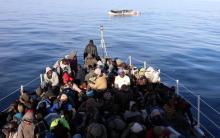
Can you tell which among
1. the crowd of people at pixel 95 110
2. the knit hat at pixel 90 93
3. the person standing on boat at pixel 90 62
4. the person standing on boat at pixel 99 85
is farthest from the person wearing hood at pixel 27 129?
the person standing on boat at pixel 90 62

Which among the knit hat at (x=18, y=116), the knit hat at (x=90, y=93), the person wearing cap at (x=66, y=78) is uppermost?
the person wearing cap at (x=66, y=78)

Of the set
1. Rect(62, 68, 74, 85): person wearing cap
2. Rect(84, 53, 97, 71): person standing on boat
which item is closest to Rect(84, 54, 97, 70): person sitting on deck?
Rect(84, 53, 97, 71): person standing on boat

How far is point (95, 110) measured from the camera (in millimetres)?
11078

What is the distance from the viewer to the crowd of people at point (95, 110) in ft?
32.7

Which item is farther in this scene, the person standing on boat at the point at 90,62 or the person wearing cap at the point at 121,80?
the person standing on boat at the point at 90,62

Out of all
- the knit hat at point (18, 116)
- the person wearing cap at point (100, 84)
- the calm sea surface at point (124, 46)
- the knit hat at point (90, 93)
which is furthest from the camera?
the calm sea surface at point (124, 46)

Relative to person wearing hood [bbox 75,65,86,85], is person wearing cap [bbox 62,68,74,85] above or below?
above

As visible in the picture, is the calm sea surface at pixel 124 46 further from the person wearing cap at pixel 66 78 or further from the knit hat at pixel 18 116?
the knit hat at pixel 18 116

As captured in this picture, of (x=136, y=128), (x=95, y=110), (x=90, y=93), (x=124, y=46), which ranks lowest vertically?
(x=124, y=46)

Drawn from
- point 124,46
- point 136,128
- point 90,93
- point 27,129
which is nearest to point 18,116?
point 27,129

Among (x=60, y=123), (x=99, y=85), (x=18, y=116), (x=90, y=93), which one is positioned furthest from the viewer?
(x=99, y=85)

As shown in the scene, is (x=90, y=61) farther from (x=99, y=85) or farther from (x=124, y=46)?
(x=124, y=46)

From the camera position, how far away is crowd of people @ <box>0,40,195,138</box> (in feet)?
32.7

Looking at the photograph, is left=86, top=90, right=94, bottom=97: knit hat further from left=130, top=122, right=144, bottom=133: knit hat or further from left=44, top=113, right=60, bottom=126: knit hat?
left=130, top=122, right=144, bottom=133: knit hat
